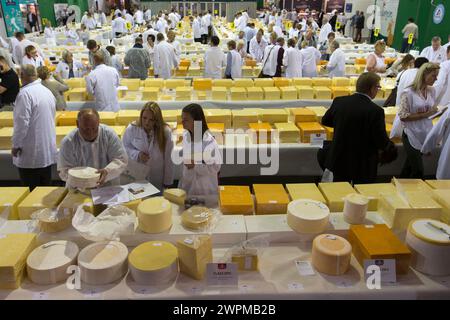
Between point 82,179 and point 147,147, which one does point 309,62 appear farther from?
point 82,179

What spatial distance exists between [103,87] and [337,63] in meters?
4.08

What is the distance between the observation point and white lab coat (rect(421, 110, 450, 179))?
10.8 ft

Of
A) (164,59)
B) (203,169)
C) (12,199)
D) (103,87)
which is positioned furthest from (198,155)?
(164,59)

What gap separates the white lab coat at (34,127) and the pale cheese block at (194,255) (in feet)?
7.41

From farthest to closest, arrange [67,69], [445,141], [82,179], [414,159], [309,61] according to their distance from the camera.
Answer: [309,61] → [67,69] → [414,159] → [445,141] → [82,179]

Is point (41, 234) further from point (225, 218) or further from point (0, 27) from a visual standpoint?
point (0, 27)

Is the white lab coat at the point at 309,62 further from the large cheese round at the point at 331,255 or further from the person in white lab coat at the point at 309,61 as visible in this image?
the large cheese round at the point at 331,255

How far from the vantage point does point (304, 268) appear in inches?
78.2

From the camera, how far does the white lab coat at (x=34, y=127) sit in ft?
11.1

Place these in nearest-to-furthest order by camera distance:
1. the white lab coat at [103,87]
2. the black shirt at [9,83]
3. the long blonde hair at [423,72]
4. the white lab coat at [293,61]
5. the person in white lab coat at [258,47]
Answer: the long blonde hair at [423,72] < the white lab coat at [103,87] < the black shirt at [9,83] < the white lab coat at [293,61] < the person in white lab coat at [258,47]

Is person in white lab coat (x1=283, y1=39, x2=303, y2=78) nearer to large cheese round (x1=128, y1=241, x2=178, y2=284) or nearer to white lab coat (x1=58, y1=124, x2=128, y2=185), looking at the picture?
white lab coat (x1=58, y1=124, x2=128, y2=185)

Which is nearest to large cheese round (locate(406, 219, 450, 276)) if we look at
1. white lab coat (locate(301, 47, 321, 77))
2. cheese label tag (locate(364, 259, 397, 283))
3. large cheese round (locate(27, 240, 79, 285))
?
cheese label tag (locate(364, 259, 397, 283))

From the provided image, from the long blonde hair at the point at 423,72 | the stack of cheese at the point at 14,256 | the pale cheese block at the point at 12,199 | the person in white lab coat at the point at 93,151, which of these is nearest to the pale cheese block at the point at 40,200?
the pale cheese block at the point at 12,199
